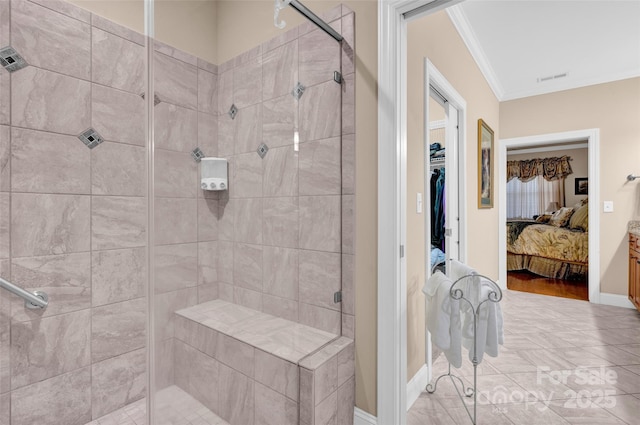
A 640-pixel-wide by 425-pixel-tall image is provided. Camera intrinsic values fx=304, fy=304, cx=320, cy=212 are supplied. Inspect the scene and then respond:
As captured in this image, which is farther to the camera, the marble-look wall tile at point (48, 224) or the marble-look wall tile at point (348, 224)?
the marble-look wall tile at point (348, 224)

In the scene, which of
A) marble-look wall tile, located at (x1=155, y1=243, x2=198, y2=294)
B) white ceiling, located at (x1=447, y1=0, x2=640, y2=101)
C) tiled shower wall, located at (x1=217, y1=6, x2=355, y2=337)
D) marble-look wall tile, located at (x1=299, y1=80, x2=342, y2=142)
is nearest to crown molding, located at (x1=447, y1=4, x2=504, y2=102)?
white ceiling, located at (x1=447, y1=0, x2=640, y2=101)

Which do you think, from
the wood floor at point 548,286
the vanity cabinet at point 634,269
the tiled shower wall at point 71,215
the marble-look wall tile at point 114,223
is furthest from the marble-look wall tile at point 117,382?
the wood floor at point 548,286

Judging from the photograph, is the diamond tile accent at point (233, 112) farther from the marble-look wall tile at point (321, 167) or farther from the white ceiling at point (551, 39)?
the white ceiling at point (551, 39)

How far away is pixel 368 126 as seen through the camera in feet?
5.06

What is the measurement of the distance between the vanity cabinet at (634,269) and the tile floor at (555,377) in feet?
0.71

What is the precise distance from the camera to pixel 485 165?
364 cm

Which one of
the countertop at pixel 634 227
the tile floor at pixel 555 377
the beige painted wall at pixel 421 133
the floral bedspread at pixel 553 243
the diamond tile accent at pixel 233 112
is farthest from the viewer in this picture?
the floral bedspread at pixel 553 243

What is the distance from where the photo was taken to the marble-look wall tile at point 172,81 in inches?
41.1

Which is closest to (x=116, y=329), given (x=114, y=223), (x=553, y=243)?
(x=114, y=223)

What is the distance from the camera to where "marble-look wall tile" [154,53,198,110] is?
1043mm

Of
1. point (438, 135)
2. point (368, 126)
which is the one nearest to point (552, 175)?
point (438, 135)

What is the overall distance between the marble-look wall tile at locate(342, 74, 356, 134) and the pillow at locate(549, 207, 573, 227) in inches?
237

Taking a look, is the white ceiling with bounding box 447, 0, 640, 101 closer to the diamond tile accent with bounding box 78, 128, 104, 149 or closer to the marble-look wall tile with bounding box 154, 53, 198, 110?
the marble-look wall tile with bounding box 154, 53, 198, 110

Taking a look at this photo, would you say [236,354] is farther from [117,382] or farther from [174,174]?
[117,382]
